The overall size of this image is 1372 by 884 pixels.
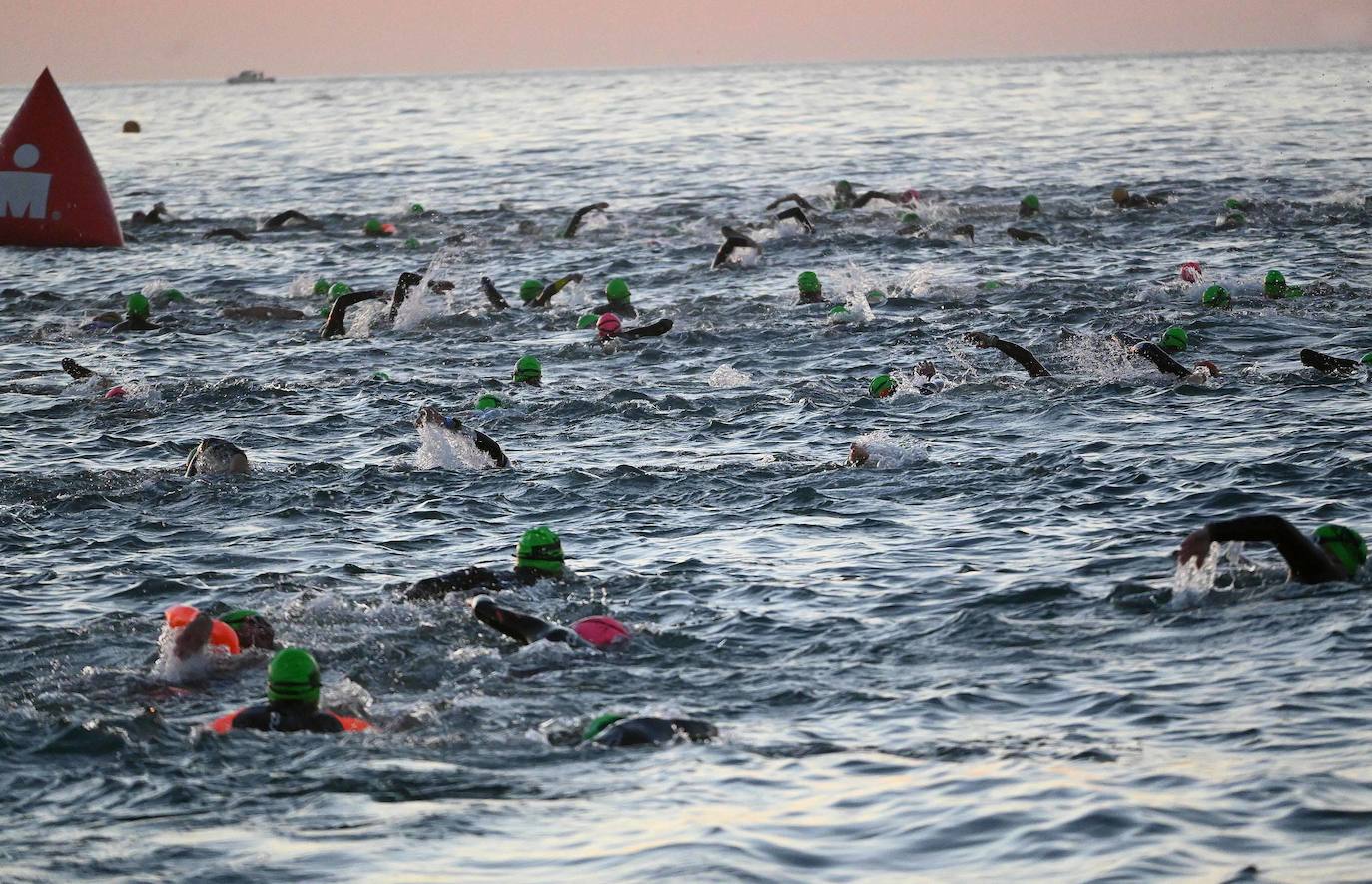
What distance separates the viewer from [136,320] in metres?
19.5

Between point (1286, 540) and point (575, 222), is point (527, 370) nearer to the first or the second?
point (1286, 540)

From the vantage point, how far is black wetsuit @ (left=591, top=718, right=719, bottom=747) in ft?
24.3

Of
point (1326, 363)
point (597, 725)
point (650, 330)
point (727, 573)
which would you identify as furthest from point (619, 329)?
point (597, 725)

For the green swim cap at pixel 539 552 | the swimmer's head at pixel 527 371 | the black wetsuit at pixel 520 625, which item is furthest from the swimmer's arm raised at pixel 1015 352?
the black wetsuit at pixel 520 625

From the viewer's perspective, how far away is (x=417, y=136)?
57.8 meters

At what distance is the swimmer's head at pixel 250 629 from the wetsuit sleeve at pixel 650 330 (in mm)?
9231

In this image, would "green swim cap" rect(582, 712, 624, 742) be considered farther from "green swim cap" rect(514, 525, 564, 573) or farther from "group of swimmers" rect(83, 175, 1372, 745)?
"green swim cap" rect(514, 525, 564, 573)

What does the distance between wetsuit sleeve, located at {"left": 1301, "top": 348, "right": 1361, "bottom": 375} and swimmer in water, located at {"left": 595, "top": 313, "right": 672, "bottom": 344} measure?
6.46 m

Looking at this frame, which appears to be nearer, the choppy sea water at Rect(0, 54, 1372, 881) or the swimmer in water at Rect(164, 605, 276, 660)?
the choppy sea water at Rect(0, 54, 1372, 881)

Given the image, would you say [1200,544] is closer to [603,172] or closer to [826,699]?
[826,699]

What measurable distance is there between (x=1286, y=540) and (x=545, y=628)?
376 cm

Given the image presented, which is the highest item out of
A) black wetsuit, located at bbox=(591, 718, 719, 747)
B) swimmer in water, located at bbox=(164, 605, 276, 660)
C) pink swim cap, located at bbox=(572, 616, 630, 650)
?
swimmer in water, located at bbox=(164, 605, 276, 660)

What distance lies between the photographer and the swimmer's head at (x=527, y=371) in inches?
620

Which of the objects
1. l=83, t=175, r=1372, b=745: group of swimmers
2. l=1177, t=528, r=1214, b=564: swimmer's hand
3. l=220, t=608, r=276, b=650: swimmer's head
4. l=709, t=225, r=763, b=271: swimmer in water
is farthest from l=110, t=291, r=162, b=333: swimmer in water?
l=1177, t=528, r=1214, b=564: swimmer's hand
